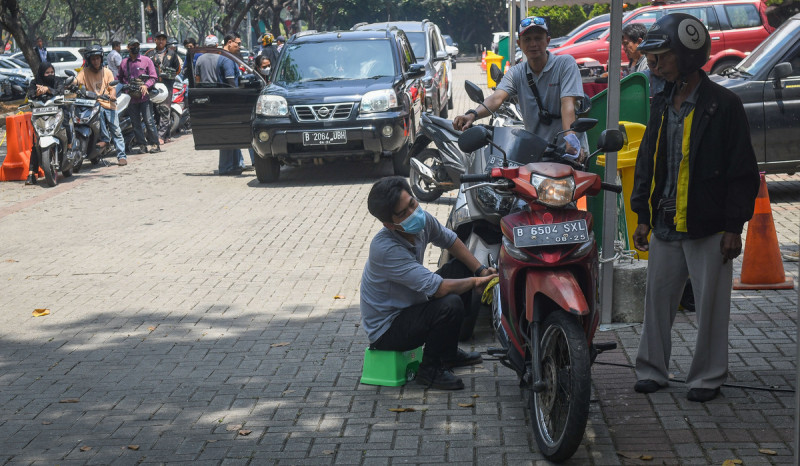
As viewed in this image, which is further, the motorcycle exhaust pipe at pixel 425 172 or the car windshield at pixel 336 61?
the car windshield at pixel 336 61

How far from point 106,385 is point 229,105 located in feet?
28.8

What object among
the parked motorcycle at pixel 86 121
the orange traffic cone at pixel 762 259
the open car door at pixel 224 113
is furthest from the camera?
the parked motorcycle at pixel 86 121

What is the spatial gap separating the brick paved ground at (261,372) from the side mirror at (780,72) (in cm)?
125

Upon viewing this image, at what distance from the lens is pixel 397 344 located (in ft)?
17.5

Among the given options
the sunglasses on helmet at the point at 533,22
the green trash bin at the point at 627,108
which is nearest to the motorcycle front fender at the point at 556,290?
the sunglasses on helmet at the point at 533,22

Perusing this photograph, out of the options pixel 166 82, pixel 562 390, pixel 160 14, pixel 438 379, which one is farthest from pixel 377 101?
pixel 160 14

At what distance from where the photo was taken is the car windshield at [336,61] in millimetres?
13930

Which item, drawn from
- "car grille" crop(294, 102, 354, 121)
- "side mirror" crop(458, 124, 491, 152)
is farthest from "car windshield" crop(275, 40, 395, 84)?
"side mirror" crop(458, 124, 491, 152)

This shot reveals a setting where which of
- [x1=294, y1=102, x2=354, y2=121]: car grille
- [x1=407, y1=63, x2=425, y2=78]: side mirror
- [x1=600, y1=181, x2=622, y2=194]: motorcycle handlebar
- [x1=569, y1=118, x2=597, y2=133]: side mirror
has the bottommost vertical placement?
[x1=294, y1=102, x2=354, y2=121]: car grille

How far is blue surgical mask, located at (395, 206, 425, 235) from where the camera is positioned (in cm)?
508

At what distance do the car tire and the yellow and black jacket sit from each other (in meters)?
9.33

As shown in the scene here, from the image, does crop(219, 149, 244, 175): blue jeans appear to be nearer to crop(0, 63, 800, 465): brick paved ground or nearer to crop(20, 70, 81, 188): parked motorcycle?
crop(20, 70, 81, 188): parked motorcycle

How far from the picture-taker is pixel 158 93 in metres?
18.2

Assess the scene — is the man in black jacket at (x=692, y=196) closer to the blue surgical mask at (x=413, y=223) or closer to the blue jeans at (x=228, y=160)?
the blue surgical mask at (x=413, y=223)
